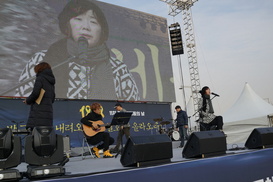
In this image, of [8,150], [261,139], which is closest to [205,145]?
[261,139]

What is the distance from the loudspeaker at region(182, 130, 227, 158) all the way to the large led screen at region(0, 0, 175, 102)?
712 centimetres

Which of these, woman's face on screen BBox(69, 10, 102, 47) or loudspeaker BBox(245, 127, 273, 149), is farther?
woman's face on screen BBox(69, 10, 102, 47)

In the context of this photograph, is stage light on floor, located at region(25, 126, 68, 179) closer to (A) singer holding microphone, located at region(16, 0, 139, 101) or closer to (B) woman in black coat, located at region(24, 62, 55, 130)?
(B) woman in black coat, located at region(24, 62, 55, 130)

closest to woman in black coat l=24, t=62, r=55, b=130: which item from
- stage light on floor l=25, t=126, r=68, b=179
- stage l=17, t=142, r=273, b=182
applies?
stage light on floor l=25, t=126, r=68, b=179

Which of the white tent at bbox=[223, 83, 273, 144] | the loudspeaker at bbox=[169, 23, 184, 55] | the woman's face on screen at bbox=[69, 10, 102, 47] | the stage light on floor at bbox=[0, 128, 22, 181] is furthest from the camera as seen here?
the loudspeaker at bbox=[169, 23, 184, 55]

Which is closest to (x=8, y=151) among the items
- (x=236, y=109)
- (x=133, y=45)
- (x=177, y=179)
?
(x=177, y=179)

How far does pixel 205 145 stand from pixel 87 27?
337 inches

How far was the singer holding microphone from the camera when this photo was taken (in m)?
9.41

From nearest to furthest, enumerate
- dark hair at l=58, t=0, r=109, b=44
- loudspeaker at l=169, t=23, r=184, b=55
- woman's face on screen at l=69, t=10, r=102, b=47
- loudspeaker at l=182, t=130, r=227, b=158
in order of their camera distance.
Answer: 1. loudspeaker at l=182, t=130, r=227, b=158
2. dark hair at l=58, t=0, r=109, b=44
3. woman's face on screen at l=69, t=10, r=102, b=47
4. loudspeaker at l=169, t=23, r=184, b=55

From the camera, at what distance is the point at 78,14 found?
33.6 ft

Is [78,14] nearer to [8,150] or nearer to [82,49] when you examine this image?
[82,49]

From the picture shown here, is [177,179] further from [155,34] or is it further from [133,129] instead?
[155,34]

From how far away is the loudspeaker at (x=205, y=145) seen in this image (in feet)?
9.34

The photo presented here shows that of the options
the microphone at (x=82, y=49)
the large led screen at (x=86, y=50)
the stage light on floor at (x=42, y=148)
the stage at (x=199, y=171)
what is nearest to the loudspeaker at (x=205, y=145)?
the stage at (x=199, y=171)
